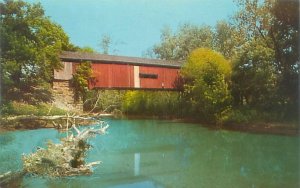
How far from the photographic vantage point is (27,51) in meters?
8.46

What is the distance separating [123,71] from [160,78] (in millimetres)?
1989

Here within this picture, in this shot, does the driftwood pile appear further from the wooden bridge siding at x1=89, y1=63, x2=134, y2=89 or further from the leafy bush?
the leafy bush

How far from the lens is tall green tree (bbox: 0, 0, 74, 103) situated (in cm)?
789

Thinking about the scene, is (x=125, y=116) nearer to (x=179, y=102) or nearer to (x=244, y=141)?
(x=179, y=102)

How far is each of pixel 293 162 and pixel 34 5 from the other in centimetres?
739

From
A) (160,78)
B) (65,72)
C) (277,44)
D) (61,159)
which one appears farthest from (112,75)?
(61,159)

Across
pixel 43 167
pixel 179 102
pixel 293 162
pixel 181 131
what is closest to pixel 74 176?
pixel 43 167

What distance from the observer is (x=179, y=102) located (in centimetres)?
1528

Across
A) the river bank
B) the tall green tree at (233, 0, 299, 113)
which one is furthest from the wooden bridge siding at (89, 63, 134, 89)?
the tall green tree at (233, 0, 299, 113)

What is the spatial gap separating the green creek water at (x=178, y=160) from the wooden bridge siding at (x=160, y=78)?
3.96m

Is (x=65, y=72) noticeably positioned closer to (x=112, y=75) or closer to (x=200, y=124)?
(x=112, y=75)

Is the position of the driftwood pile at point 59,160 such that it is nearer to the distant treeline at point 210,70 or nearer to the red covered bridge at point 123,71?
the distant treeline at point 210,70

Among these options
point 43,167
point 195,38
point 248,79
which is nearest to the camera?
point 43,167

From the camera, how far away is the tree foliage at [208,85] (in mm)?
12922
